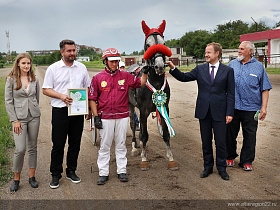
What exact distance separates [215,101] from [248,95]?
0.65 m

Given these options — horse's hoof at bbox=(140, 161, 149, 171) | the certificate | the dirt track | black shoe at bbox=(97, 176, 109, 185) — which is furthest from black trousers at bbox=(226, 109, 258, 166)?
the certificate

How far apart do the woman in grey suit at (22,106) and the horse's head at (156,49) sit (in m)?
1.86

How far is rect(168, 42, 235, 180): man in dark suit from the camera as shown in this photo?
418 centimetres

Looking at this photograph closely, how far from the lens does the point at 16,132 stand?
3.88 m

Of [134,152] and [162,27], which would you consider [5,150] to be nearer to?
[134,152]

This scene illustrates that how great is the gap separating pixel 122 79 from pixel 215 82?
4.80 ft

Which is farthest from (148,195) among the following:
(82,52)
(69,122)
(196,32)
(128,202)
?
(82,52)

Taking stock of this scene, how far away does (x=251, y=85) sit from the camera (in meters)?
4.40

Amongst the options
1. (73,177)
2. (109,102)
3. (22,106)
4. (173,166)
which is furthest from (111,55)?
(173,166)

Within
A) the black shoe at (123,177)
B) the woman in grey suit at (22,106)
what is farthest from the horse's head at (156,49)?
the woman in grey suit at (22,106)

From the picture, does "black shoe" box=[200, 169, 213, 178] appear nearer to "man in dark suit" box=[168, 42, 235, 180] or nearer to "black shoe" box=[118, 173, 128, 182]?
"man in dark suit" box=[168, 42, 235, 180]

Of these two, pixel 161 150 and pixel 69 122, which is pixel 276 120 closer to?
pixel 161 150

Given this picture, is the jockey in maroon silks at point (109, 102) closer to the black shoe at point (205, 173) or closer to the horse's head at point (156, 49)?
the horse's head at point (156, 49)

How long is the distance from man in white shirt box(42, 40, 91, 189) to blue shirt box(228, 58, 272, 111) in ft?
8.42
